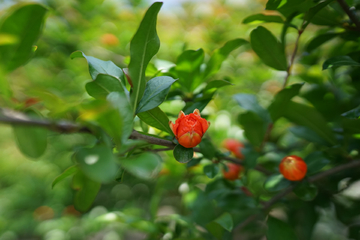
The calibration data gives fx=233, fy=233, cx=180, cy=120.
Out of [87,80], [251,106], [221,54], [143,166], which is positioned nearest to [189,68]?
[221,54]

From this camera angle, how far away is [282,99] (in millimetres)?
570

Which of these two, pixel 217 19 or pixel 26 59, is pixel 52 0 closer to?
pixel 217 19

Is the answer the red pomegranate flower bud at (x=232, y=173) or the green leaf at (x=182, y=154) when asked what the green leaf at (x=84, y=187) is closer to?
the green leaf at (x=182, y=154)

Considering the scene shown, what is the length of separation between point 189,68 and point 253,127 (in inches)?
10.2

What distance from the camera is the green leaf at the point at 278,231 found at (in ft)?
1.88

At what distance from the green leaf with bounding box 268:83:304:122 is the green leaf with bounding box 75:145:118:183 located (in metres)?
0.43

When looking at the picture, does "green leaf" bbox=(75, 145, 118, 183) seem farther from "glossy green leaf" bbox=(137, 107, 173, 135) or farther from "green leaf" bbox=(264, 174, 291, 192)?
"green leaf" bbox=(264, 174, 291, 192)

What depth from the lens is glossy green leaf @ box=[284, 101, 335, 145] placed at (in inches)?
23.0

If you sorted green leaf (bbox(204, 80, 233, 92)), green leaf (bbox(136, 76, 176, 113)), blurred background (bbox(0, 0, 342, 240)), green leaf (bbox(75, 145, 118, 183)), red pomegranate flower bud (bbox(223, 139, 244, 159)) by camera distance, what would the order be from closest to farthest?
green leaf (bbox(75, 145, 118, 183)) → green leaf (bbox(136, 76, 176, 113)) → green leaf (bbox(204, 80, 233, 92)) → red pomegranate flower bud (bbox(223, 139, 244, 159)) → blurred background (bbox(0, 0, 342, 240))

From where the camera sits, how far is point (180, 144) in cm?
43

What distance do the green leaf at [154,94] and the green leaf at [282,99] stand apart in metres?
0.30

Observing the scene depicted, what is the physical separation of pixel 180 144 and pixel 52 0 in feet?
5.29

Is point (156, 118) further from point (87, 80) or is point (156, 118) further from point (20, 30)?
point (87, 80)

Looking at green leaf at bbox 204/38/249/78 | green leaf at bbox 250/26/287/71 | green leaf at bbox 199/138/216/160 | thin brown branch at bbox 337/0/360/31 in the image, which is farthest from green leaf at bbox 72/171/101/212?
thin brown branch at bbox 337/0/360/31
